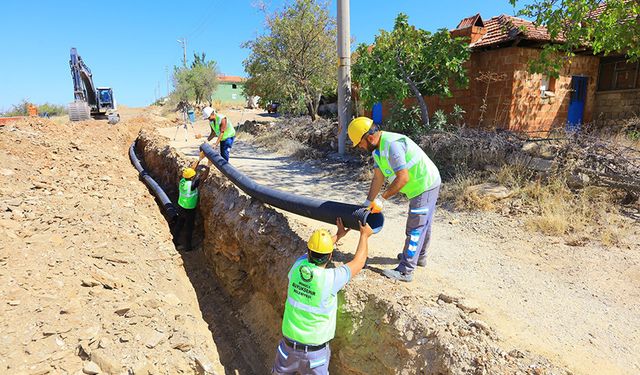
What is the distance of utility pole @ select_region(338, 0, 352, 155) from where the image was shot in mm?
9023

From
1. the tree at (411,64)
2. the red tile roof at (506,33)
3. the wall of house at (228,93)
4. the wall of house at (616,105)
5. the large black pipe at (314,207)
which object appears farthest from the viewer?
the wall of house at (228,93)

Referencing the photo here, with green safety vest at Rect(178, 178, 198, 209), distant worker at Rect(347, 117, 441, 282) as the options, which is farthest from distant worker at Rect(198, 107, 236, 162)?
distant worker at Rect(347, 117, 441, 282)

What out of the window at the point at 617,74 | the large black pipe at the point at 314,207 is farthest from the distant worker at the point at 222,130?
the window at the point at 617,74

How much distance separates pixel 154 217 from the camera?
718 cm

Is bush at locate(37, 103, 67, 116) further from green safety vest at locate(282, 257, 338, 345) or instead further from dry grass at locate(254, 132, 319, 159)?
green safety vest at locate(282, 257, 338, 345)

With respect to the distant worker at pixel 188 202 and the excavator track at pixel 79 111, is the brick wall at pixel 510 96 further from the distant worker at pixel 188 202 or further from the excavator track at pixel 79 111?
the excavator track at pixel 79 111

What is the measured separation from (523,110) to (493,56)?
5.41 feet

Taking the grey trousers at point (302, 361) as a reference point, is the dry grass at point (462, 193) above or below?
above

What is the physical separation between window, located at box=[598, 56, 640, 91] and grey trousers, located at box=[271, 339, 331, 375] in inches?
508

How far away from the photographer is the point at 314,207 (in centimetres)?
416

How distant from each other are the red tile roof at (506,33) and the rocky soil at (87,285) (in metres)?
8.55

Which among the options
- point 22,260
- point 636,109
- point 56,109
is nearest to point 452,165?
point 22,260

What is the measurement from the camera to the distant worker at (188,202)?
7.29 metres

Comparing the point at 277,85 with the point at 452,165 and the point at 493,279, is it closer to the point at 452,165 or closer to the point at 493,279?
the point at 452,165
